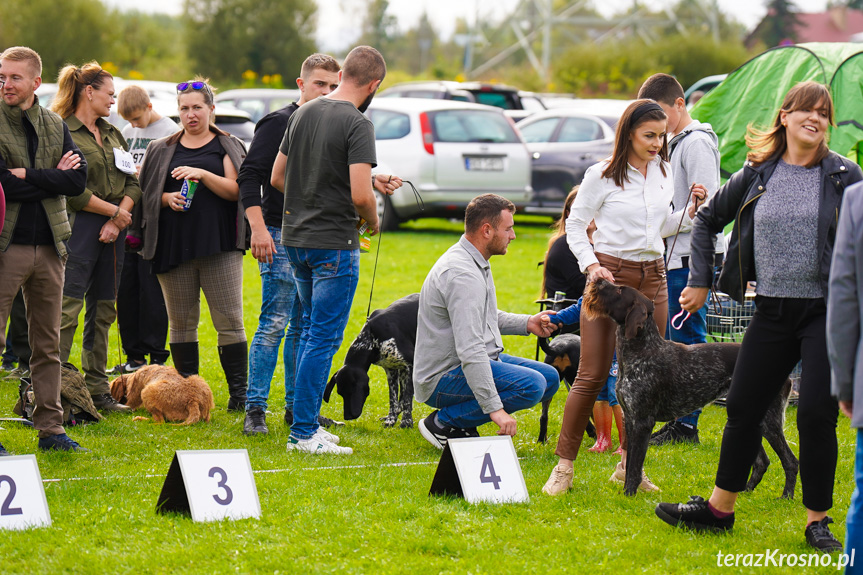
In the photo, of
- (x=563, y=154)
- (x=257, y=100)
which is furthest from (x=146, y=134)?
(x=257, y=100)

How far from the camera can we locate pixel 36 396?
198 inches

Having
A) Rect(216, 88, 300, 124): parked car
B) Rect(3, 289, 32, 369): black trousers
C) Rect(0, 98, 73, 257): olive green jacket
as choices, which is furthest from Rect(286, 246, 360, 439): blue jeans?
Rect(216, 88, 300, 124): parked car

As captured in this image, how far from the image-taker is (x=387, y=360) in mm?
6012

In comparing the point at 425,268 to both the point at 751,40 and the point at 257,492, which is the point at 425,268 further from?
the point at 751,40

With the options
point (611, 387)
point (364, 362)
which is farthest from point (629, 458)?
point (364, 362)

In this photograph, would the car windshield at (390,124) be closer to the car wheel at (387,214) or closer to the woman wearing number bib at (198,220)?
the car wheel at (387,214)

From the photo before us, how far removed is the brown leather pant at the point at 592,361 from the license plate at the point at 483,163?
967 centimetres

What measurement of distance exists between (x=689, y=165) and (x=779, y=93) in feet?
13.2

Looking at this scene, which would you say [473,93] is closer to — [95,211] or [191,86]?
[191,86]

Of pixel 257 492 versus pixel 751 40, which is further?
pixel 751 40

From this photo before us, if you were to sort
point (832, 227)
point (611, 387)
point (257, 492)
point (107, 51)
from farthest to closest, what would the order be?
point (107, 51) → point (611, 387) → point (257, 492) → point (832, 227)

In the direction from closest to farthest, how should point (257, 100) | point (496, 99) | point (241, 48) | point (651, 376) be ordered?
point (651, 376) < point (257, 100) < point (496, 99) < point (241, 48)

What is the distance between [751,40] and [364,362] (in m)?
57.6

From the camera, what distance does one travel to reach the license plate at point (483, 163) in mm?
14266
